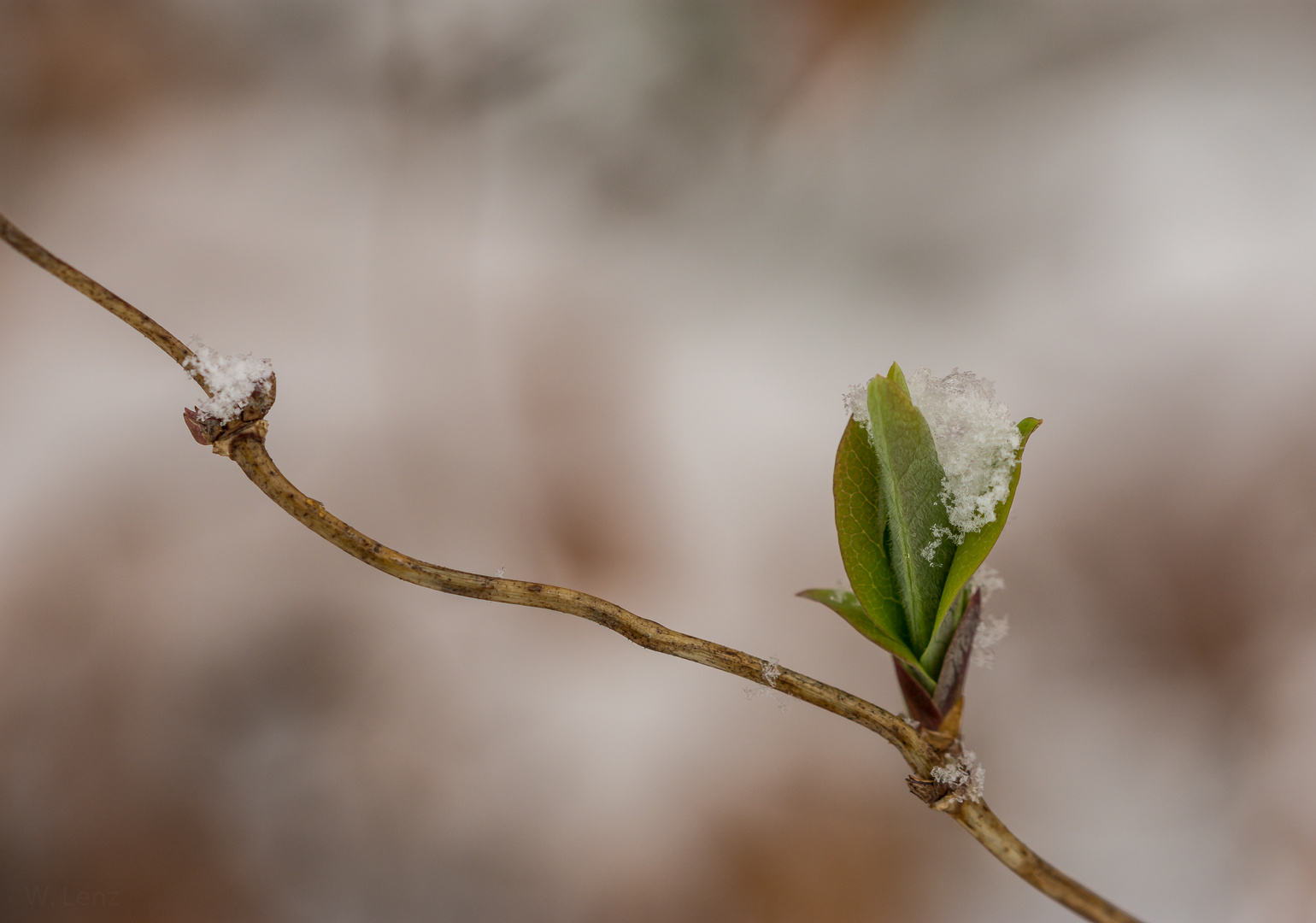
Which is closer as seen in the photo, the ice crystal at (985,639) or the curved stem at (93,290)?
the curved stem at (93,290)

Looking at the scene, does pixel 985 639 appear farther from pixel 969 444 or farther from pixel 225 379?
pixel 225 379

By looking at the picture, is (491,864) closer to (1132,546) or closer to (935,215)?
(1132,546)

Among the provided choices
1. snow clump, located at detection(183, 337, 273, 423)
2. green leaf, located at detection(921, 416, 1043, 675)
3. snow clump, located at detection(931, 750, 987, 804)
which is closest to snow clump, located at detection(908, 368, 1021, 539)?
green leaf, located at detection(921, 416, 1043, 675)

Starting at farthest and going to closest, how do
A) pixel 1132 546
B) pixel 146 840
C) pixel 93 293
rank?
pixel 1132 546
pixel 146 840
pixel 93 293

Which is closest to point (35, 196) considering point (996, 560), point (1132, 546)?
point (996, 560)

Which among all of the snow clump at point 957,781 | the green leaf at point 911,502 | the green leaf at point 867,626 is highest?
the green leaf at point 911,502

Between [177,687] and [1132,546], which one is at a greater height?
[1132,546]

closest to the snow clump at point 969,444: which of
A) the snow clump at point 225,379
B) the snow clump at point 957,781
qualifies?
the snow clump at point 957,781

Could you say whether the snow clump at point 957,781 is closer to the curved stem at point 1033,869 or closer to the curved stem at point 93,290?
the curved stem at point 1033,869
